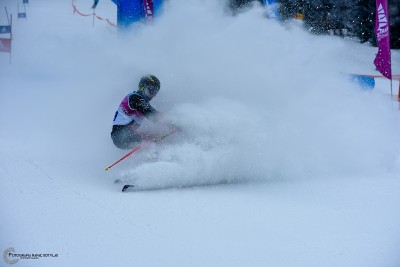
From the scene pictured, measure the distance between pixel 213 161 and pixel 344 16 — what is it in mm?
18020

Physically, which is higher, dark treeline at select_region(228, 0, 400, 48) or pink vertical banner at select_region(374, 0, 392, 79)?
pink vertical banner at select_region(374, 0, 392, 79)

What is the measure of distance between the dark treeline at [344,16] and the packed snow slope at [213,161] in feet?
40.8

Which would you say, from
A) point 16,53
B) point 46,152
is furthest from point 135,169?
point 16,53

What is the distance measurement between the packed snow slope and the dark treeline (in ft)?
40.8

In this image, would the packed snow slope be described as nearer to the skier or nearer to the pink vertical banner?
the skier

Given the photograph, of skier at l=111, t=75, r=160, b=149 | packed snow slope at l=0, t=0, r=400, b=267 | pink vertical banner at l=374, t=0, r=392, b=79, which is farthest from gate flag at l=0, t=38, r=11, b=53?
pink vertical banner at l=374, t=0, r=392, b=79

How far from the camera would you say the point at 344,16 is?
2014 cm

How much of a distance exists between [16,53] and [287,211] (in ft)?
47.0

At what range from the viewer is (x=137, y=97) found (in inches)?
216

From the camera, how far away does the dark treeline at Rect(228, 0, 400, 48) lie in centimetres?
1934

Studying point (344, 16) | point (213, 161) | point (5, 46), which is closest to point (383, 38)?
point (213, 161)

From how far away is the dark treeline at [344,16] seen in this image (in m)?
19.3

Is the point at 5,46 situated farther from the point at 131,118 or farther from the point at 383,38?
the point at 383,38

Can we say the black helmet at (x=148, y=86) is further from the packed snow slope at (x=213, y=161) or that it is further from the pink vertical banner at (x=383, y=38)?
the pink vertical banner at (x=383, y=38)
